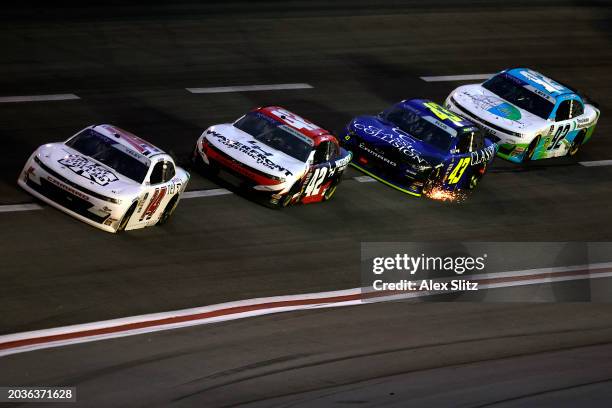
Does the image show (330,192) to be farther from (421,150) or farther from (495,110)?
(495,110)

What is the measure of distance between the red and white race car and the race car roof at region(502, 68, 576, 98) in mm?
5983

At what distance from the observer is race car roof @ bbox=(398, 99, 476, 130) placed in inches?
872

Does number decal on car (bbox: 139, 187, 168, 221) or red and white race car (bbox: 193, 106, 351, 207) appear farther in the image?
red and white race car (bbox: 193, 106, 351, 207)

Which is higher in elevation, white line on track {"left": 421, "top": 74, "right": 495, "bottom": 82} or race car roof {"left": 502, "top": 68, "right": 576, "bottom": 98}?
race car roof {"left": 502, "top": 68, "right": 576, "bottom": 98}

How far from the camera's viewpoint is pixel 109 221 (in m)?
17.5

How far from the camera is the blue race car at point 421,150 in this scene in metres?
21.4

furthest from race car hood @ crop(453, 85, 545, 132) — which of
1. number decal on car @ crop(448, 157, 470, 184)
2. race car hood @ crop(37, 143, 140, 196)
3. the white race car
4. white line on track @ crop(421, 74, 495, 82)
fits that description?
race car hood @ crop(37, 143, 140, 196)

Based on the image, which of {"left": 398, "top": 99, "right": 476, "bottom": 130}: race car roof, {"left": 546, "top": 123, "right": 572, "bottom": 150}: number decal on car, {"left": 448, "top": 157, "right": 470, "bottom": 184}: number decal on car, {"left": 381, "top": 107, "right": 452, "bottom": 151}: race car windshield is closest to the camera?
{"left": 448, "top": 157, "right": 470, "bottom": 184}: number decal on car

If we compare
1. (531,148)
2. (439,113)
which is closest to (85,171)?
(439,113)

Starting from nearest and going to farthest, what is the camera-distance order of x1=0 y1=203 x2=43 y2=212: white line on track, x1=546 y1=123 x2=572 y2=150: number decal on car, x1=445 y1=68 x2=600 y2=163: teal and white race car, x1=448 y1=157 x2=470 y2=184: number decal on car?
x1=0 y1=203 x2=43 y2=212: white line on track → x1=448 y1=157 x2=470 y2=184: number decal on car → x1=445 y1=68 x2=600 y2=163: teal and white race car → x1=546 y1=123 x2=572 y2=150: number decal on car

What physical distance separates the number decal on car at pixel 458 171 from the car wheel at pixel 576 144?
14.2 ft

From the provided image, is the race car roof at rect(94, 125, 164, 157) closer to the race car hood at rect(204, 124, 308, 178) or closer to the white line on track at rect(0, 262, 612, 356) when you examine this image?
the race car hood at rect(204, 124, 308, 178)

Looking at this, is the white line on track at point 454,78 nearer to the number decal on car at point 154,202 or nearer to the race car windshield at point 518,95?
the race car windshield at point 518,95

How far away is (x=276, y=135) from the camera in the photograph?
20328 millimetres
